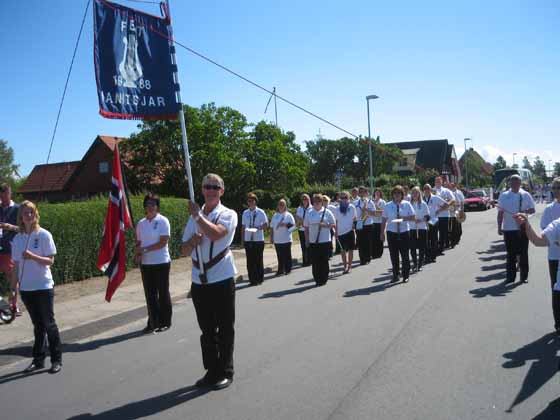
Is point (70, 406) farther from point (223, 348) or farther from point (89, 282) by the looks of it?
point (89, 282)

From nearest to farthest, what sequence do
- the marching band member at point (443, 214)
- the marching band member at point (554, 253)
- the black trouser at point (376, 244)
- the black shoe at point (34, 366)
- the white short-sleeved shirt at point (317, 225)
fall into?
the marching band member at point (554, 253) < the black shoe at point (34, 366) < the white short-sleeved shirt at point (317, 225) < the marching band member at point (443, 214) < the black trouser at point (376, 244)

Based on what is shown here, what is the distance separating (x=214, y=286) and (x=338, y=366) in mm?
1561

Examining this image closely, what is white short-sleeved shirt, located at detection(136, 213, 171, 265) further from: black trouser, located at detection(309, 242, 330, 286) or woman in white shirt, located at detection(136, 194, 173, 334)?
black trouser, located at detection(309, 242, 330, 286)

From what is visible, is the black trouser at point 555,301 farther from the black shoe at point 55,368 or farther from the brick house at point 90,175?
the brick house at point 90,175

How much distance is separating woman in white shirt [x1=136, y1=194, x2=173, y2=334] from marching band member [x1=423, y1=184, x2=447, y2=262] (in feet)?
26.1

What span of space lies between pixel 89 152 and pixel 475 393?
39.9m

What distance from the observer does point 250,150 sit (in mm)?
29078

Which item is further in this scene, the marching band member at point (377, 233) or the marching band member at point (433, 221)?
the marching band member at point (377, 233)

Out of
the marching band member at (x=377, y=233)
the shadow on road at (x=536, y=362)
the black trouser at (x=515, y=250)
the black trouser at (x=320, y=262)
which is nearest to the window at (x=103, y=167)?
the marching band member at (x=377, y=233)

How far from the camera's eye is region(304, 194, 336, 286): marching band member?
35.9ft

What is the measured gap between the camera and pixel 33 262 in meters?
5.95

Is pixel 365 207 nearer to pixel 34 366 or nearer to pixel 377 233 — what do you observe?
pixel 377 233

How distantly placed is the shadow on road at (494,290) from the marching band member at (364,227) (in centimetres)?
456

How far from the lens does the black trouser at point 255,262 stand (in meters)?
11.7
